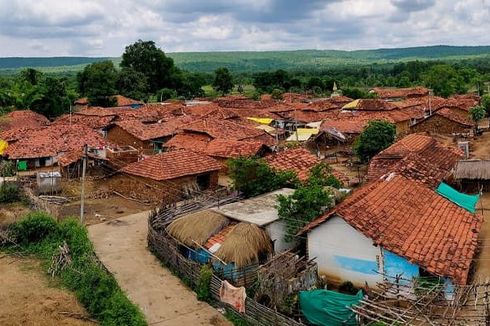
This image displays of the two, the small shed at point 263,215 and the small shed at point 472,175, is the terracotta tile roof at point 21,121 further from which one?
the small shed at point 472,175

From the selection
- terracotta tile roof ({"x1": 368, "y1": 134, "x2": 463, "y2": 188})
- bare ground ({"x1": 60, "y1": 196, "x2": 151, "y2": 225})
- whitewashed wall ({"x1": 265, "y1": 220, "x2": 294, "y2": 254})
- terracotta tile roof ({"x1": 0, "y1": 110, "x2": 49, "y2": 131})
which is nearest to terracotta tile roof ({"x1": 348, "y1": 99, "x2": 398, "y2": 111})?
terracotta tile roof ({"x1": 368, "y1": 134, "x2": 463, "y2": 188})

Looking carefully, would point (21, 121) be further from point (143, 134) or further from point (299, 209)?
point (299, 209)

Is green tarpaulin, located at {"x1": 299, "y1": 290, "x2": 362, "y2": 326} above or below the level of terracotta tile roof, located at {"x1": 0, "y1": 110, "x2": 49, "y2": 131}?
below

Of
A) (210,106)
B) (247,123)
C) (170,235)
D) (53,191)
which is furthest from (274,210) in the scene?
(210,106)

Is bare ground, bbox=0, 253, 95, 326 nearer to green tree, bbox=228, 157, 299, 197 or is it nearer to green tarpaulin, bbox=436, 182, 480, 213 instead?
green tree, bbox=228, 157, 299, 197

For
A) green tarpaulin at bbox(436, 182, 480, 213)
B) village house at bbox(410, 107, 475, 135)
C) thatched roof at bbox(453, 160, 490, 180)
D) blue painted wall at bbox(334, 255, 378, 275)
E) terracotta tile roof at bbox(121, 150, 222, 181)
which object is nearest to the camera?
blue painted wall at bbox(334, 255, 378, 275)

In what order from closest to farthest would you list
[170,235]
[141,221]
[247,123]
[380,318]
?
[380,318] → [170,235] → [141,221] → [247,123]

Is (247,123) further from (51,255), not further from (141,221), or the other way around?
(51,255)
